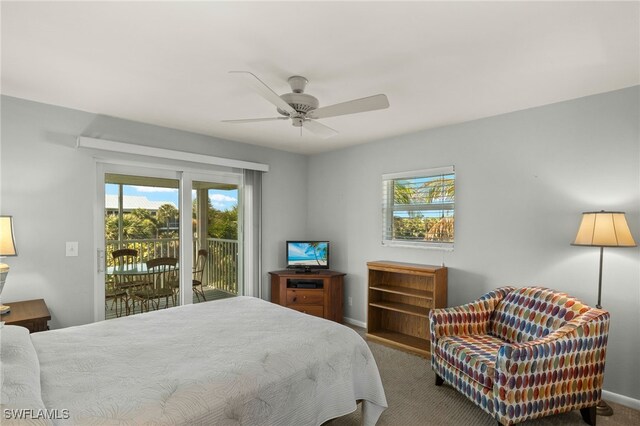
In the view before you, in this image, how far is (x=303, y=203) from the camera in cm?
535

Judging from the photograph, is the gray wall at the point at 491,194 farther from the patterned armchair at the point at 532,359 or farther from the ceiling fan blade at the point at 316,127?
the ceiling fan blade at the point at 316,127

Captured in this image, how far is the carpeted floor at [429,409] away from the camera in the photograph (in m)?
2.45

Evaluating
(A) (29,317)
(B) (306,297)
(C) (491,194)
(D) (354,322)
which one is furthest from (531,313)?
(A) (29,317)

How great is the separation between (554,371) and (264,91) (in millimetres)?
2578

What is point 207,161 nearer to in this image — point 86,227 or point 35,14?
point 86,227

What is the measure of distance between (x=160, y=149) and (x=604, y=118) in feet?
13.6

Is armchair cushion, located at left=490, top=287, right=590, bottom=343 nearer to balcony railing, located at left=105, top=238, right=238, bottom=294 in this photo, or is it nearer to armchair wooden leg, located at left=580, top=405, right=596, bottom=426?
armchair wooden leg, located at left=580, top=405, right=596, bottom=426

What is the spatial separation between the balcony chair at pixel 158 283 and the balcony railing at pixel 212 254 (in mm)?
80

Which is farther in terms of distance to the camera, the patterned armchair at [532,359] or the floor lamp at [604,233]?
the floor lamp at [604,233]

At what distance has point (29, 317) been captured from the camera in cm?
248

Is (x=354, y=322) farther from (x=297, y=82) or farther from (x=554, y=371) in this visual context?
(x=297, y=82)

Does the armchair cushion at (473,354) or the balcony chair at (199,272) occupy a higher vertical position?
the balcony chair at (199,272)

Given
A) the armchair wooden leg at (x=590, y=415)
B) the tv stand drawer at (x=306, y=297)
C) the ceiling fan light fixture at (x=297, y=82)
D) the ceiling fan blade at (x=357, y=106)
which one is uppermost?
the ceiling fan light fixture at (x=297, y=82)

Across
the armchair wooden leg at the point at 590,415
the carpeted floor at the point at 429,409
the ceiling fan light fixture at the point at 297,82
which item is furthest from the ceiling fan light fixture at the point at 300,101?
the armchair wooden leg at the point at 590,415
